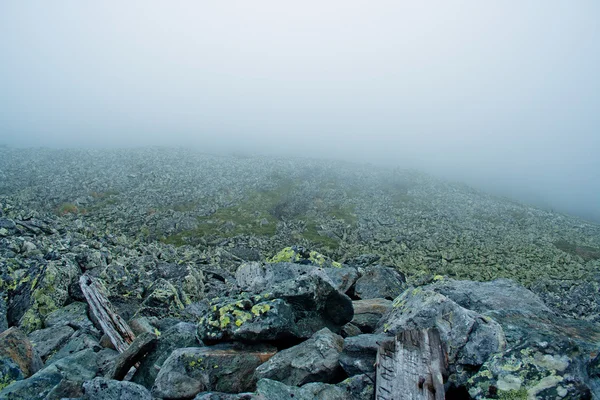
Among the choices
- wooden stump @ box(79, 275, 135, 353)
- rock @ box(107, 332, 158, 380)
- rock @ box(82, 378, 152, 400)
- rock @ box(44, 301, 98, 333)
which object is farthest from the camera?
rock @ box(44, 301, 98, 333)

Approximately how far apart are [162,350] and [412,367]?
6.28 meters

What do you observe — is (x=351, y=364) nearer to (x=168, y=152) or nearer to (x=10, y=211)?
(x=10, y=211)

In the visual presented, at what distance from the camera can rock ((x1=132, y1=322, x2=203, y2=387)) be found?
24.7ft

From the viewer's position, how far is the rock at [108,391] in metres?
5.12

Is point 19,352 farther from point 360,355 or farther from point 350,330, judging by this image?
point 350,330

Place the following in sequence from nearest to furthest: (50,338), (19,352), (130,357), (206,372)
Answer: (206,372) → (130,357) → (19,352) → (50,338)

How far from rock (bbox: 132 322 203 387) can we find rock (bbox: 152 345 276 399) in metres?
1.22

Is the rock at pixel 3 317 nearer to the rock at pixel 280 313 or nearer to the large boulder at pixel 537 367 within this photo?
the rock at pixel 280 313

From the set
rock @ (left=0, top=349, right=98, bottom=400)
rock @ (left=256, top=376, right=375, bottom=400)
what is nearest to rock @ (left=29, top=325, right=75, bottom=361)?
rock @ (left=0, top=349, right=98, bottom=400)

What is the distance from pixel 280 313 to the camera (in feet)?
25.2

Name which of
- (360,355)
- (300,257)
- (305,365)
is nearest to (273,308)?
(305,365)

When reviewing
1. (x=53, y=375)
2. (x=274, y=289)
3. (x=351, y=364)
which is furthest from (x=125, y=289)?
(x=351, y=364)

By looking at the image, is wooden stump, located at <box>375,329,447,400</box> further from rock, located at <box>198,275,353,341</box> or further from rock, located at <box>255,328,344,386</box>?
rock, located at <box>198,275,353,341</box>

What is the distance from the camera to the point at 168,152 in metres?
98.7
